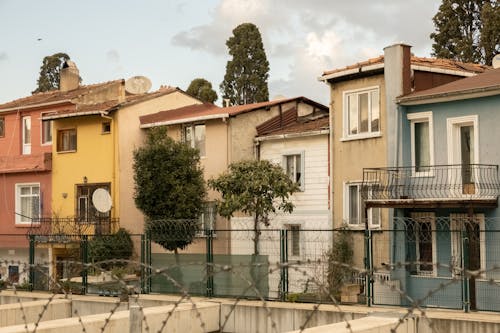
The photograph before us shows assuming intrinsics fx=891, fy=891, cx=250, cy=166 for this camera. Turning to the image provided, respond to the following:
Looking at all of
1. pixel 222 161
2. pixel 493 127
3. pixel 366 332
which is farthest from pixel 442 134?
pixel 366 332

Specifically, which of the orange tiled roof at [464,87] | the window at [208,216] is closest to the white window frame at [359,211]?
the orange tiled roof at [464,87]

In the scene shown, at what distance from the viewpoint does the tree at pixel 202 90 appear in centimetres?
6213

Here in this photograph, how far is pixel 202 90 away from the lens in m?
63.0

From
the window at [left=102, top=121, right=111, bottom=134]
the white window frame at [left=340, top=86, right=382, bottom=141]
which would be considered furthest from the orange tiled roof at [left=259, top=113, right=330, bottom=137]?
the window at [left=102, top=121, right=111, bottom=134]

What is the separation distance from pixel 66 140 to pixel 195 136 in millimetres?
7993

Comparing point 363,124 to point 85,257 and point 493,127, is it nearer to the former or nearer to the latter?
point 493,127

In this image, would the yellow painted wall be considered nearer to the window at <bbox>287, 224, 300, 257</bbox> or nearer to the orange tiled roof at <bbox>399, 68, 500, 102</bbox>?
the window at <bbox>287, 224, 300, 257</bbox>

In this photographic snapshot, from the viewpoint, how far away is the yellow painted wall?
135 feet

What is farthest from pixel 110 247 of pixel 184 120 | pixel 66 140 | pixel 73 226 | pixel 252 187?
pixel 66 140

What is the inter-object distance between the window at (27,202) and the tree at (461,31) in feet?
82.3

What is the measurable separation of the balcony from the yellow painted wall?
14180 millimetres

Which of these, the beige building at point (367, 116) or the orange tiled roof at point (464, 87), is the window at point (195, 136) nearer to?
the beige building at point (367, 116)

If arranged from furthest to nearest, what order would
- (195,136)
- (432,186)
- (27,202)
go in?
(27,202), (195,136), (432,186)

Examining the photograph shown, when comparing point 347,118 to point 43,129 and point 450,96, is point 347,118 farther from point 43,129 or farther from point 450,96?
point 43,129
